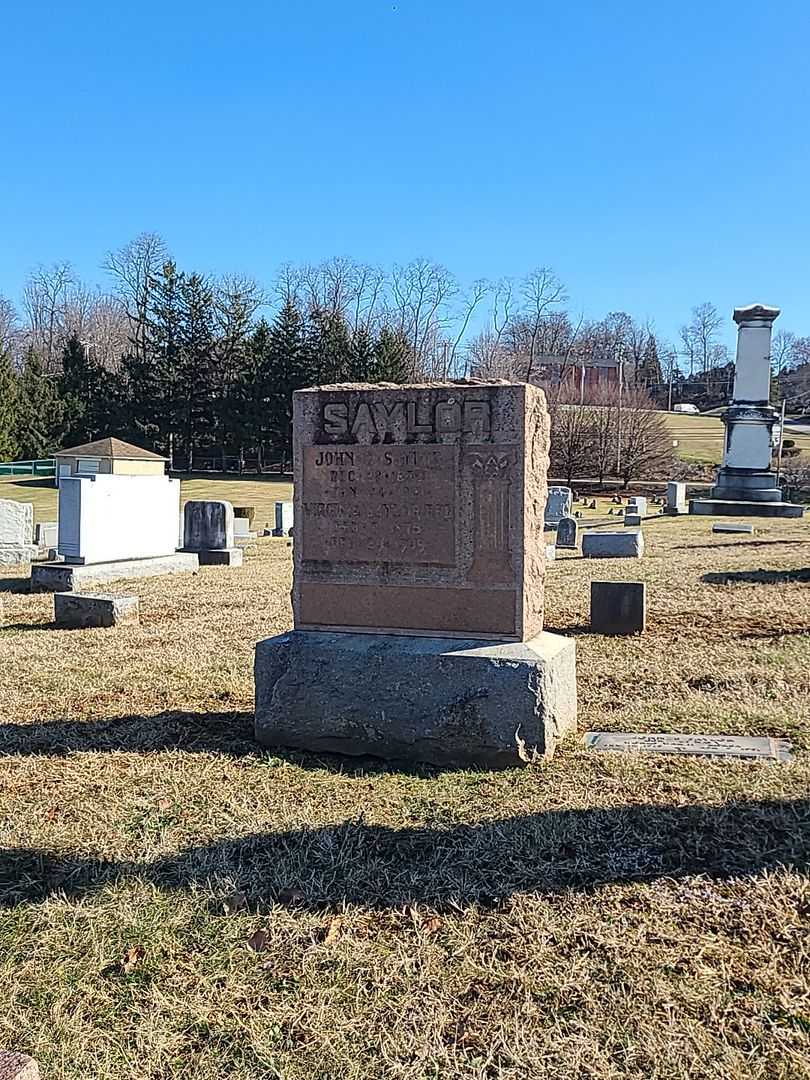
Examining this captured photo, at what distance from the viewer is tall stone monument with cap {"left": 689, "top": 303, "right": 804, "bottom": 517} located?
23.2m

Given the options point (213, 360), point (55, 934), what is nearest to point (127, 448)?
point (213, 360)

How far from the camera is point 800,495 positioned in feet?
110

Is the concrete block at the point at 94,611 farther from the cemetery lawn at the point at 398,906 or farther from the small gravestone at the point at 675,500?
the small gravestone at the point at 675,500

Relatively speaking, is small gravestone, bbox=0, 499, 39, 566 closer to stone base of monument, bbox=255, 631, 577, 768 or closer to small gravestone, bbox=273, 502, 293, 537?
small gravestone, bbox=273, 502, 293, 537

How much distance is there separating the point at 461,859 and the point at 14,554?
11.9m

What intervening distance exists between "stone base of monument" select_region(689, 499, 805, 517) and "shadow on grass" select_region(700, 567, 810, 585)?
1274 cm

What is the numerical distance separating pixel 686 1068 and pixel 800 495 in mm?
34475

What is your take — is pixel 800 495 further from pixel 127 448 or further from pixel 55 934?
pixel 55 934

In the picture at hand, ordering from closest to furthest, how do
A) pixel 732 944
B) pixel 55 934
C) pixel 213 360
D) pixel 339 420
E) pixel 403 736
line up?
pixel 732 944 → pixel 55 934 → pixel 403 736 → pixel 339 420 → pixel 213 360

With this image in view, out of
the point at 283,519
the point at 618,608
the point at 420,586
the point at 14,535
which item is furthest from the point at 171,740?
the point at 283,519

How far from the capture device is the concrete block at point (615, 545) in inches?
506

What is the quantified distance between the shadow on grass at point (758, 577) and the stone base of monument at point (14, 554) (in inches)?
387

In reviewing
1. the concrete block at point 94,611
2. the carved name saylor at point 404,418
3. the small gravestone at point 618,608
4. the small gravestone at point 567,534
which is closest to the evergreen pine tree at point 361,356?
the small gravestone at point 567,534

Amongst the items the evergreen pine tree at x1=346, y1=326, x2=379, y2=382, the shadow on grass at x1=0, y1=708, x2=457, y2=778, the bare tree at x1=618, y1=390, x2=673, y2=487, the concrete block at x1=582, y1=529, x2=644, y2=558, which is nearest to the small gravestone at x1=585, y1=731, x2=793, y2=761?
the shadow on grass at x1=0, y1=708, x2=457, y2=778
